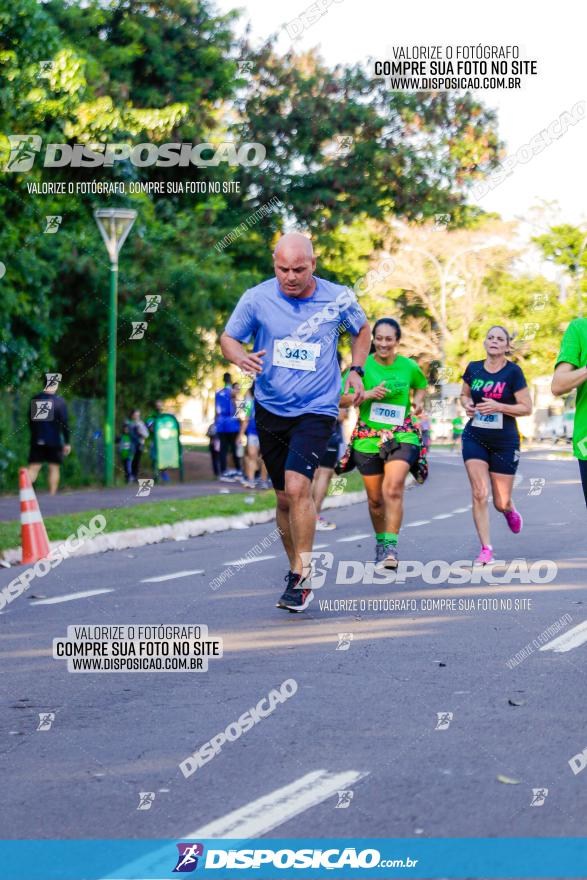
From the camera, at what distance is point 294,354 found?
28.6 ft

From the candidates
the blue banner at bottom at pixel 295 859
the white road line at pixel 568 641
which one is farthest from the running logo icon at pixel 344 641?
the blue banner at bottom at pixel 295 859

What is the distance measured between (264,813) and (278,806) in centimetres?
8

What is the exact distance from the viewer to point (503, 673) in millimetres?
6875

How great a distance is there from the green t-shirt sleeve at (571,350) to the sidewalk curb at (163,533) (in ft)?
22.2

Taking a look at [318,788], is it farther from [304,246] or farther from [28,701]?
[304,246]

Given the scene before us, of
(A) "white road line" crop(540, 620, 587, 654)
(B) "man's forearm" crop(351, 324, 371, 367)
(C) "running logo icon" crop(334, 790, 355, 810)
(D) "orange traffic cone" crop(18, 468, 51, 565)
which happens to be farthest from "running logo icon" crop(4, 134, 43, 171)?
(C) "running logo icon" crop(334, 790, 355, 810)

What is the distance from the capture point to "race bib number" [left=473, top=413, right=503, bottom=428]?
38.7ft

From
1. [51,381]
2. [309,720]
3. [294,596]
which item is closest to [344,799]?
[309,720]

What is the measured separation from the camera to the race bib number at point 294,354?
869 cm

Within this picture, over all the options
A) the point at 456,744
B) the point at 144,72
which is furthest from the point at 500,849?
the point at 144,72

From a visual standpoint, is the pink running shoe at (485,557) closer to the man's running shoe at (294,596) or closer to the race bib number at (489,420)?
the race bib number at (489,420)

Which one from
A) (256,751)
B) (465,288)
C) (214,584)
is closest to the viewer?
(256,751)

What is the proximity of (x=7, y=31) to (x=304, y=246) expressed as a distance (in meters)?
12.8

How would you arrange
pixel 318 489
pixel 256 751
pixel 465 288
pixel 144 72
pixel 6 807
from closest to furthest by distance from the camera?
pixel 6 807
pixel 256 751
pixel 318 489
pixel 144 72
pixel 465 288
